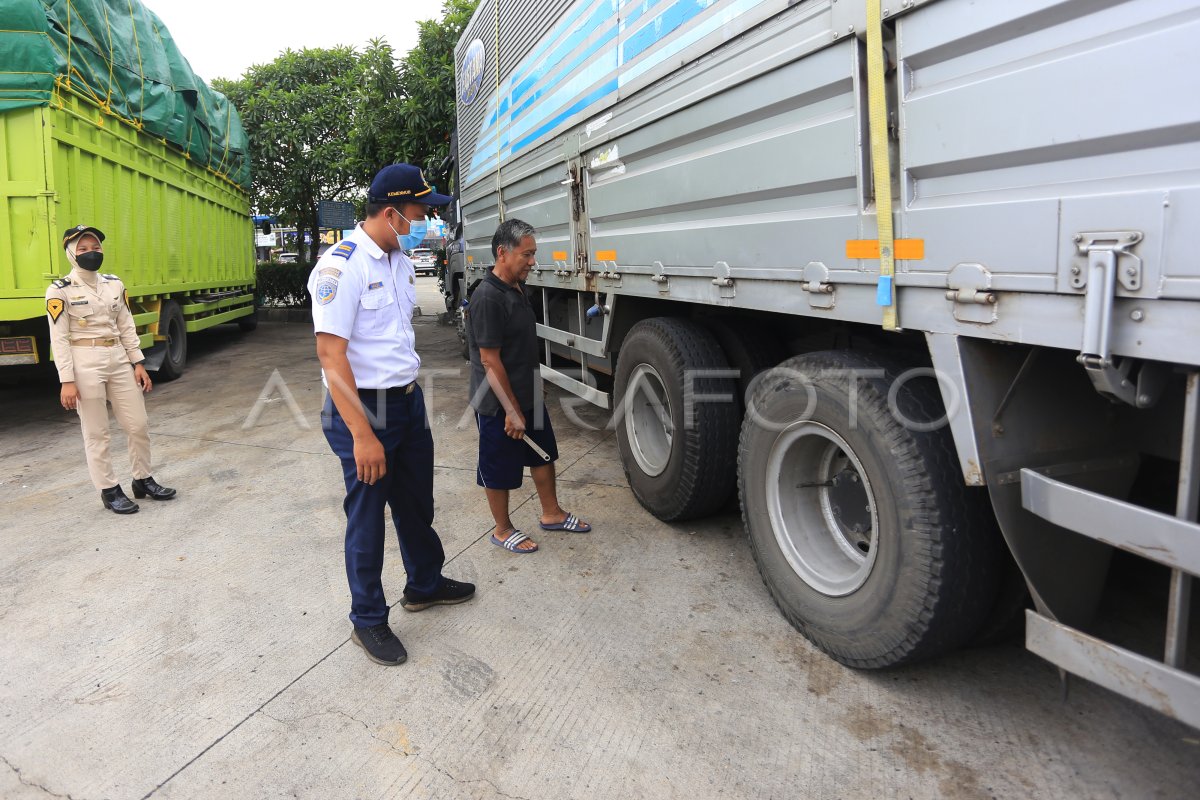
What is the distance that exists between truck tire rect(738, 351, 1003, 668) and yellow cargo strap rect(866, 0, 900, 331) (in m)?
0.29

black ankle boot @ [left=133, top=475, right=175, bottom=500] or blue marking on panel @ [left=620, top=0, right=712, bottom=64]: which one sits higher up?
blue marking on panel @ [left=620, top=0, right=712, bottom=64]

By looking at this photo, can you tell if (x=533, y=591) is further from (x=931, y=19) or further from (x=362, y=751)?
(x=931, y=19)

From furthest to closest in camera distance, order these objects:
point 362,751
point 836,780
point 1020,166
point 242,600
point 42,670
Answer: point 242,600
point 42,670
point 362,751
point 836,780
point 1020,166

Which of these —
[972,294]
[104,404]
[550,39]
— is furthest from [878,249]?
[104,404]

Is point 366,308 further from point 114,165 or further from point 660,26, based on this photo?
point 114,165

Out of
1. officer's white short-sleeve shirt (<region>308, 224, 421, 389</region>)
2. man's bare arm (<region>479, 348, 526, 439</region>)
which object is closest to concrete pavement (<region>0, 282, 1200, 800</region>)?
man's bare arm (<region>479, 348, 526, 439</region>)

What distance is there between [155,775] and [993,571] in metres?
2.45

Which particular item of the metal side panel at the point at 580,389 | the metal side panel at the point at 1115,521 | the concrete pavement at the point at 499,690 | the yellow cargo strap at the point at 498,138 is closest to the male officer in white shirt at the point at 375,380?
the concrete pavement at the point at 499,690

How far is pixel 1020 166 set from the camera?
173 centimetres

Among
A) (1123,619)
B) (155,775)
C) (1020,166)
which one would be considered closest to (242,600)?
(155,775)

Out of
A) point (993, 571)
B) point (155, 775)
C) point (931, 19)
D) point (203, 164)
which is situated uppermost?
point (203, 164)

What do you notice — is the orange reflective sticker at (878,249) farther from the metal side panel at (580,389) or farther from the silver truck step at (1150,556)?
the metal side panel at (580,389)

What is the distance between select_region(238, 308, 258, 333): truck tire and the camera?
1370 cm

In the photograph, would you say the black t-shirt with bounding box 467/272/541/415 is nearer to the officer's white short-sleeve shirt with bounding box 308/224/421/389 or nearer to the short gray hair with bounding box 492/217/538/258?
the short gray hair with bounding box 492/217/538/258
